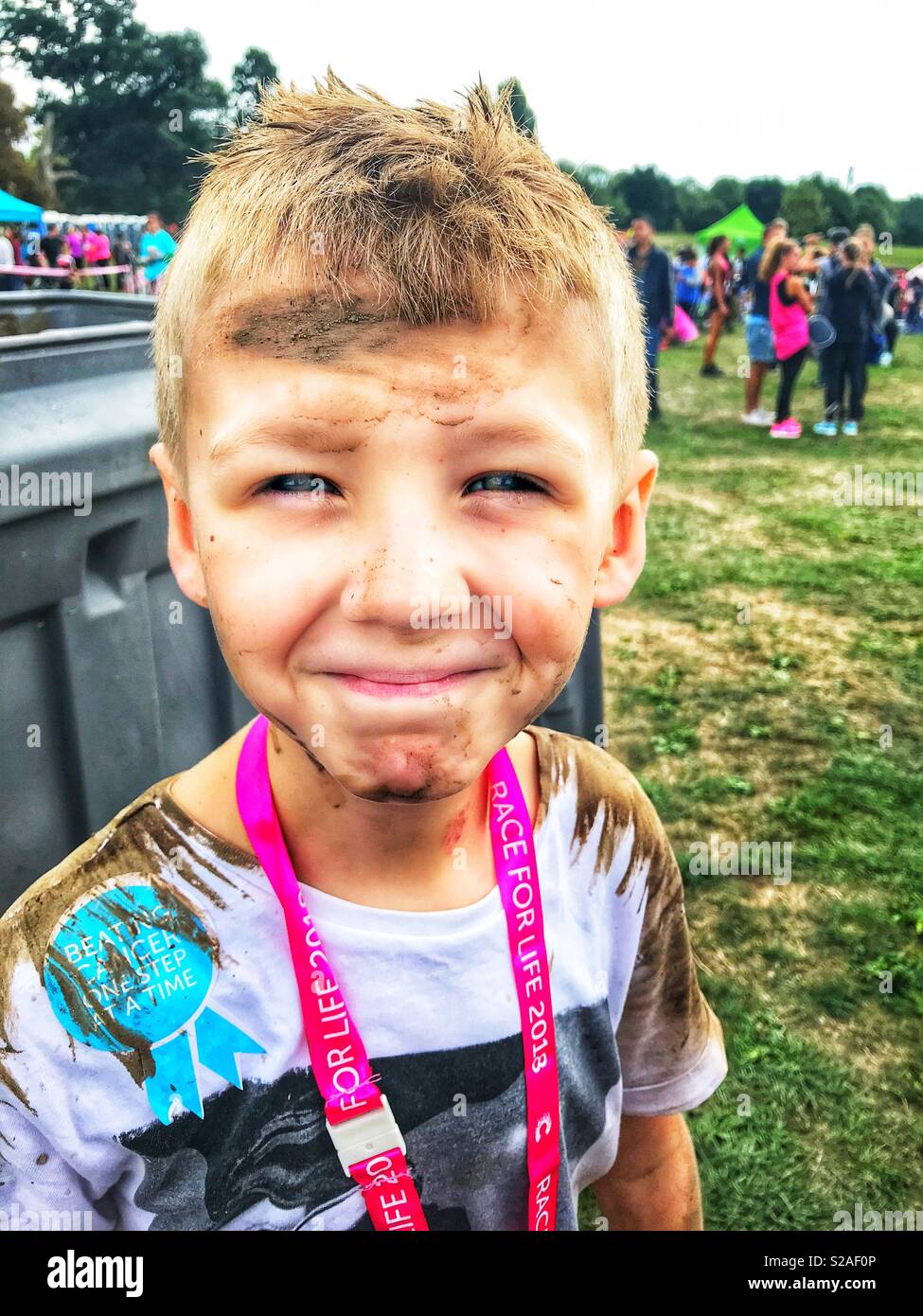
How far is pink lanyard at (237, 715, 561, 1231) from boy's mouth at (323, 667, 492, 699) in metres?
0.25

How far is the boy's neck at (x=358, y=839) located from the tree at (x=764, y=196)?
25.8m

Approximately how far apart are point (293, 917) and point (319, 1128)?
0.25 m

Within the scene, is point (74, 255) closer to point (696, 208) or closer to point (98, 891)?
point (98, 891)

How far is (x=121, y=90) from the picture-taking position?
2471 millimetres

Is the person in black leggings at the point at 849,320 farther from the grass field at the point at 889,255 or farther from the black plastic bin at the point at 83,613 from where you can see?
the black plastic bin at the point at 83,613

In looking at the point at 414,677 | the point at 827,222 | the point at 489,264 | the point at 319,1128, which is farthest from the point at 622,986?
the point at 827,222

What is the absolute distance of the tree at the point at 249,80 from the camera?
1.13m

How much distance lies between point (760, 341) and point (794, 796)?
716 centimetres

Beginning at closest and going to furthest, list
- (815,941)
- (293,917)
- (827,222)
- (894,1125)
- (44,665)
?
1. (293,917)
2. (44,665)
3. (894,1125)
4. (815,941)
5. (827,222)

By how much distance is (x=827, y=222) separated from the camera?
19.7 meters

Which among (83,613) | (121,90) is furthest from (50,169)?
(83,613)

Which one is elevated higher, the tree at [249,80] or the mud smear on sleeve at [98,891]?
the tree at [249,80]

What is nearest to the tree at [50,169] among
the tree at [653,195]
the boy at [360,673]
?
the boy at [360,673]

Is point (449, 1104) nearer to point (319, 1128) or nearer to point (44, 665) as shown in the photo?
point (319, 1128)
